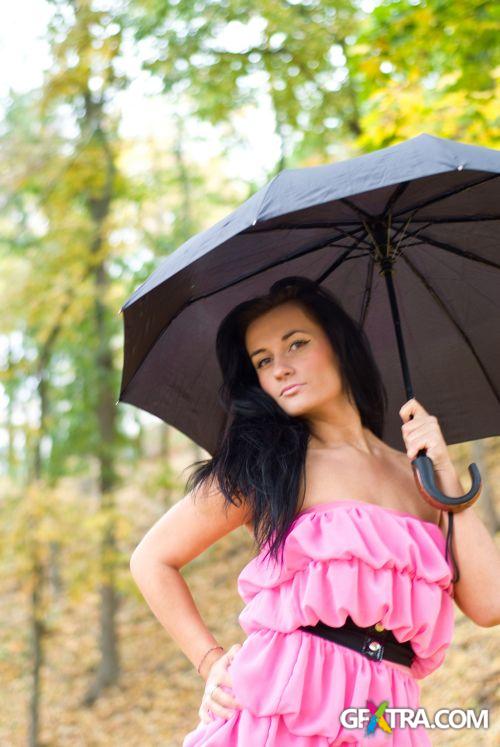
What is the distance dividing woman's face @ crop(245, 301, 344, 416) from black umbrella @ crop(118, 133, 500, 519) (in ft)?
0.73

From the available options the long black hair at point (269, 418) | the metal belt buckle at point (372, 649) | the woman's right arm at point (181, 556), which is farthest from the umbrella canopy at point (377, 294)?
the metal belt buckle at point (372, 649)

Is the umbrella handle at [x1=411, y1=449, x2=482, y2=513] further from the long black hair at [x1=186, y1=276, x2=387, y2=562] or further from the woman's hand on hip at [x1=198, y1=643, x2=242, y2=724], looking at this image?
the woman's hand on hip at [x1=198, y1=643, x2=242, y2=724]

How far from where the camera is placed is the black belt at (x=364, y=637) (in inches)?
85.4

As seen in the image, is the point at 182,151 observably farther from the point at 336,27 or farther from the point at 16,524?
the point at 16,524

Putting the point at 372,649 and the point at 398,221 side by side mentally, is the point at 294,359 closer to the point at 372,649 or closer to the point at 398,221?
the point at 398,221

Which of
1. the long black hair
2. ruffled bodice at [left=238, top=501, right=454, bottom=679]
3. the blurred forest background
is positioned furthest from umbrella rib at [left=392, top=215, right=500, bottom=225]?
the blurred forest background

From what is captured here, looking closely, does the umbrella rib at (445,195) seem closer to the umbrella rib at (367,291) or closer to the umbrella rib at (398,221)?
the umbrella rib at (398,221)

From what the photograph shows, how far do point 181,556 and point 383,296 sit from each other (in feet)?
3.84

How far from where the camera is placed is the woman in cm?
214

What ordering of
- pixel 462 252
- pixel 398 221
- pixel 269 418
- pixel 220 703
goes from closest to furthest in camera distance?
pixel 220 703 → pixel 269 418 → pixel 398 221 → pixel 462 252

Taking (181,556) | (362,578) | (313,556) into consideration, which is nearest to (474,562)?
(362,578)

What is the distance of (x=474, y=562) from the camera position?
2.24 m

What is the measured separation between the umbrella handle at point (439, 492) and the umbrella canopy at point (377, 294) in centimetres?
67

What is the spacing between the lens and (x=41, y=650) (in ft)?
29.8
